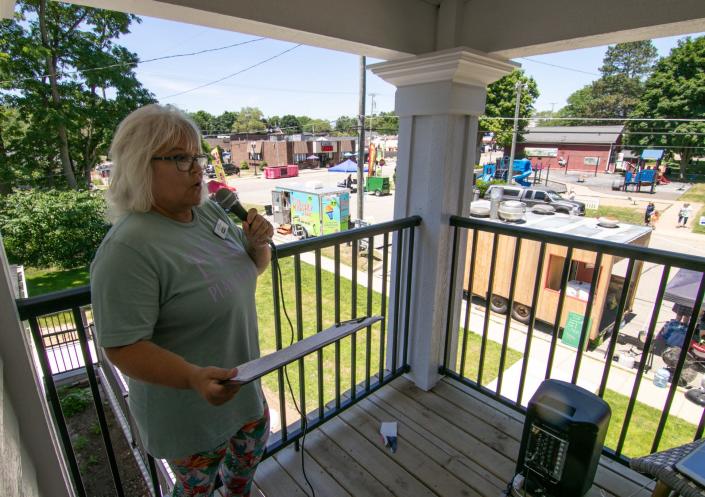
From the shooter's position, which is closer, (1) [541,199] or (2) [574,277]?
(2) [574,277]

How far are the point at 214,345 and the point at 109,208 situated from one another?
1.39 feet

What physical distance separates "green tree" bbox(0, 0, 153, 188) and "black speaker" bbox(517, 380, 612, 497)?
34.1 feet

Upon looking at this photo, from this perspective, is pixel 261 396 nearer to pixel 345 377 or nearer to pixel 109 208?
pixel 109 208

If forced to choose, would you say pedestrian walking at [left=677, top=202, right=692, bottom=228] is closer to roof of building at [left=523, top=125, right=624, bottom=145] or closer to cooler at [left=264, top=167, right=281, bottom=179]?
roof of building at [left=523, top=125, right=624, bottom=145]

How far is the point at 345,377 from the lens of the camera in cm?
573

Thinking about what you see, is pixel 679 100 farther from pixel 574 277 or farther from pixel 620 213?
pixel 574 277

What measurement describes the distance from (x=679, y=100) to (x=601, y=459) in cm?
2275

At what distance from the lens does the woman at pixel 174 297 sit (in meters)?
0.74

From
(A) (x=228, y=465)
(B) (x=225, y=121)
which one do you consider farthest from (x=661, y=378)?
(B) (x=225, y=121)

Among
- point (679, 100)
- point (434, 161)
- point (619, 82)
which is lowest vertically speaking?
point (434, 161)

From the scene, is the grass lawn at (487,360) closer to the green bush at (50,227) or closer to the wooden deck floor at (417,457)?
the wooden deck floor at (417,457)

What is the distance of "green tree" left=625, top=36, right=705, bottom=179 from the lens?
53.0 ft

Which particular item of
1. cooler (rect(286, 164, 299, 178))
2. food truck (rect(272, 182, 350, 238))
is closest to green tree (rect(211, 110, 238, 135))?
cooler (rect(286, 164, 299, 178))

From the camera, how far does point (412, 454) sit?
1703 millimetres
